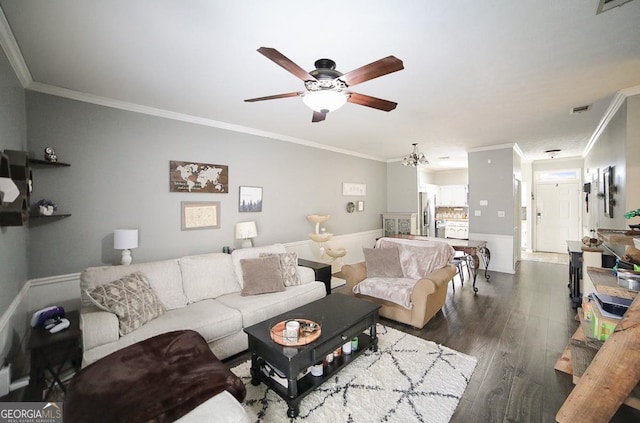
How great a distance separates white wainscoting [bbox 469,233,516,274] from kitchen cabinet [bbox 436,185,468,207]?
3.18 metres

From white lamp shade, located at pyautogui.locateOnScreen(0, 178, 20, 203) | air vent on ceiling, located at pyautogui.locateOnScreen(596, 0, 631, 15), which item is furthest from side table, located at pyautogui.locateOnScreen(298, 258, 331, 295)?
air vent on ceiling, located at pyautogui.locateOnScreen(596, 0, 631, 15)

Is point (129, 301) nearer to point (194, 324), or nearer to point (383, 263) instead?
point (194, 324)

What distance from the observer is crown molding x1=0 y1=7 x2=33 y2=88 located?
1.70 m

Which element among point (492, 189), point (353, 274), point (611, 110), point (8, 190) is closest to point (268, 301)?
point (353, 274)

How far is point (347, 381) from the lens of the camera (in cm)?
217

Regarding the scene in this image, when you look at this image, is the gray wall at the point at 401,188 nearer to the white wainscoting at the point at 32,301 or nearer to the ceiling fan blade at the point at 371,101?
the ceiling fan blade at the point at 371,101

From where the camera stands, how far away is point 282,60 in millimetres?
1459

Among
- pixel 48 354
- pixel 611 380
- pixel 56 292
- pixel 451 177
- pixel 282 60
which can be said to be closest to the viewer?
pixel 611 380

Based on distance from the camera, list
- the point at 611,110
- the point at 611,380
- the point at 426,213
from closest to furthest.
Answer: the point at 611,380, the point at 611,110, the point at 426,213

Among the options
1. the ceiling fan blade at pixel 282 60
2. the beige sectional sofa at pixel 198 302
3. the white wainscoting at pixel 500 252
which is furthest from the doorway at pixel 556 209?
the ceiling fan blade at pixel 282 60

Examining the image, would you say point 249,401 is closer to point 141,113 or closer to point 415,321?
point 415,321

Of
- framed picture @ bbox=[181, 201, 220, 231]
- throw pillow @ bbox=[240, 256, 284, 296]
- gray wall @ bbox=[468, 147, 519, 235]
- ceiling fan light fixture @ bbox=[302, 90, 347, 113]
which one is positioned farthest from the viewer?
gray wall @ bbox=[468, 147, 519, 235]

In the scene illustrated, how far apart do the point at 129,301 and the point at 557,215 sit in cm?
945

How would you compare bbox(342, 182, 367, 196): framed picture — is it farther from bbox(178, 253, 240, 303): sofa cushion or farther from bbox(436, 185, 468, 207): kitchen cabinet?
bbox(436, 185, 468, 207): kitchen cabinet
